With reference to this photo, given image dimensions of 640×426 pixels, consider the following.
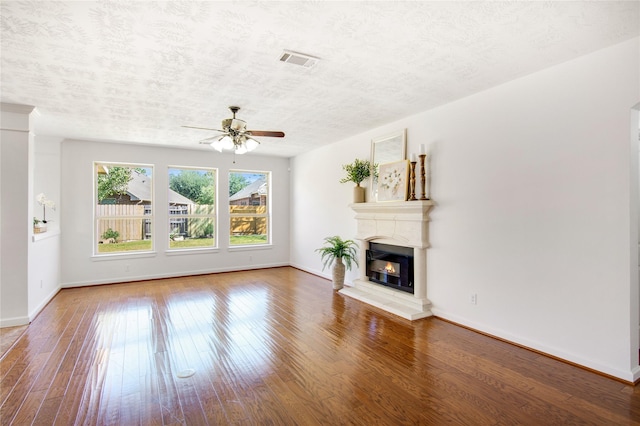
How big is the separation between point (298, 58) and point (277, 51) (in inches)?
7.8

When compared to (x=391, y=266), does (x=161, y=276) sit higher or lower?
lower

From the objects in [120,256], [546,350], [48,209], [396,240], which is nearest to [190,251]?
[120,256]

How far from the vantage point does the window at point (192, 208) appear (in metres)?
6.80

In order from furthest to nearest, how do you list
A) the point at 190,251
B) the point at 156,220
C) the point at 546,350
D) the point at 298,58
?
the point at 190,251 → the point at 156,220 → the point at 546,350 → the point at 298,58

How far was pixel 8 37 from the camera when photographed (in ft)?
7.94

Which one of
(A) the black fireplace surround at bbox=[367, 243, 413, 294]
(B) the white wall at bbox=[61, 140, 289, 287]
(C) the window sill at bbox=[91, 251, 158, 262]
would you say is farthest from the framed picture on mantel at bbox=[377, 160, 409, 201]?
(C) the window sill at bbox=[91, 251, 158, 262]

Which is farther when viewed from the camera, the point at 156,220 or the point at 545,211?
the point at 156,220

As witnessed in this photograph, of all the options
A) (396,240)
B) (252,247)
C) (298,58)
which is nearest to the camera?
(298,58)

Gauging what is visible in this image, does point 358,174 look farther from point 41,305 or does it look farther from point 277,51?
point 41,305

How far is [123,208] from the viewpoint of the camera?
20.9 feet

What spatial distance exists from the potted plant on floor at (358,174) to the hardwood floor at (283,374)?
1.90 metres

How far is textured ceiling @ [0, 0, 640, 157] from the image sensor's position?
215 centimetres

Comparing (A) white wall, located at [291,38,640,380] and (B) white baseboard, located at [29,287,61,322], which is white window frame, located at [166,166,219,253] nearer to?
(B) white baseboard, located at [29,287,61,322]

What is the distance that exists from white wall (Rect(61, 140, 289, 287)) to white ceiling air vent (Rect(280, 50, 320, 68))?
4.68 m
